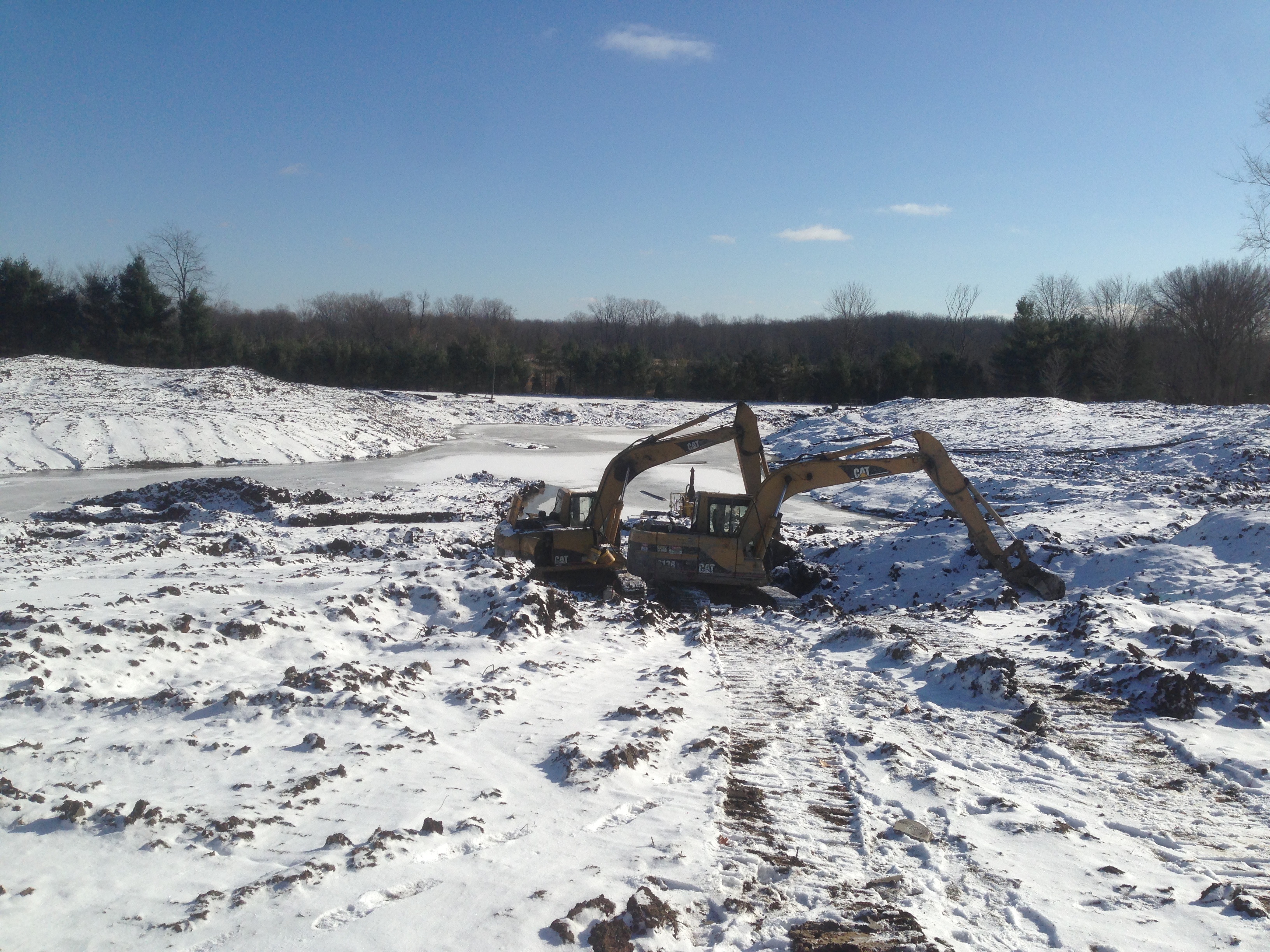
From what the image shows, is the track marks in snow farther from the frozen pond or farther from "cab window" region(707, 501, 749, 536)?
the frozen pond

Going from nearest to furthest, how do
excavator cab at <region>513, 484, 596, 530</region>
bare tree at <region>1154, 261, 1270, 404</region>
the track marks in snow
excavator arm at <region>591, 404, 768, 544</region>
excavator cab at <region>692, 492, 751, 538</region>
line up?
the track marks in snow → excavator cab at <region>692, 492, 751, 538</region> → excavator arm at <region>591, 404, 768, 544</region> → excavator cab at <region>513, 484, 596, 530</region> → bare tree at <region>1154, 261, 1270, 404</region>

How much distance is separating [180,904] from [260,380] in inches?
1784

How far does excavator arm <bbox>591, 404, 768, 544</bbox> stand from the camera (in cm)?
1436

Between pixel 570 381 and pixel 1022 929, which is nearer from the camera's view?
pixel 1022 929

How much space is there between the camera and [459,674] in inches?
333

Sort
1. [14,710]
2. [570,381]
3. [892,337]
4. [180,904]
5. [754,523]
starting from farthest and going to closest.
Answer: [892,337]
[570,381]
[754,523]
[14,710]
[180,904]

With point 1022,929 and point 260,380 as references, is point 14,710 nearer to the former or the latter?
point 1022,929

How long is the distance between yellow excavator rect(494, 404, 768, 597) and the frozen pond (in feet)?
10.6

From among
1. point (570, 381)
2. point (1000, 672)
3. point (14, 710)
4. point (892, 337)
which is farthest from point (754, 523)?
point (892, 337)

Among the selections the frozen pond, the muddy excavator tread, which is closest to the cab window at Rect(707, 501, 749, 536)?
the muddy excavator tread

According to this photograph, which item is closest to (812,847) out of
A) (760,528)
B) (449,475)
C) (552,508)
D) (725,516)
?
(760,528)

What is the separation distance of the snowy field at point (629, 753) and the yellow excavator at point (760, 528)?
0.63 m

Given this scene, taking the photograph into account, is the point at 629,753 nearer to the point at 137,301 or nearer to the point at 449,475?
the point at 449,475

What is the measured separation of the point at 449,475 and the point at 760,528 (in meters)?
16.9
